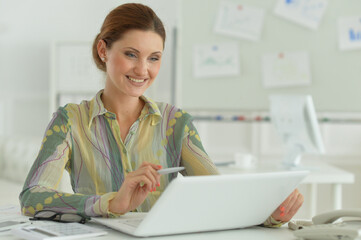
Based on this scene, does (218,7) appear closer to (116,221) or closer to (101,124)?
(101,124)

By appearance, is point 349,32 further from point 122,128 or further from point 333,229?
point 333,229

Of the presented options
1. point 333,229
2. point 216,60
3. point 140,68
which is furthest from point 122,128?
point 216,60

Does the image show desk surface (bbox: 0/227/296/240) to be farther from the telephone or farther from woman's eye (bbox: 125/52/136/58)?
woman's eye (bbox: 125/52/136/58)

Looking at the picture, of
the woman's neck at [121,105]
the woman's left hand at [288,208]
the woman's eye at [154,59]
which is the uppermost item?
the woman's eye at [154,59]

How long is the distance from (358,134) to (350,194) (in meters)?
0.42

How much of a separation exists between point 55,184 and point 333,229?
0.69 meters

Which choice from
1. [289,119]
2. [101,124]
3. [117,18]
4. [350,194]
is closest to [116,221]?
[101,124]

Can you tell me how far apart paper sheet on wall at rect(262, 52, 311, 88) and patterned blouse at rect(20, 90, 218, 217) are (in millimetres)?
2038

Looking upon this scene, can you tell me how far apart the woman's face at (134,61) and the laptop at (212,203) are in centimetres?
44

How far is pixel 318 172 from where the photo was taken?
9.28 ft

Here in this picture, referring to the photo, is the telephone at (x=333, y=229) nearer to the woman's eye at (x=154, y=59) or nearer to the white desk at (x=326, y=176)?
the woman's eye at (x=154, y=59)

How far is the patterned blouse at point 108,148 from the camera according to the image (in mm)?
1476

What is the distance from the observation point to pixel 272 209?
122 cm

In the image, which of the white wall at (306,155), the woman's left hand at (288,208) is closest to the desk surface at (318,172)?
the white wall at (306,155)
